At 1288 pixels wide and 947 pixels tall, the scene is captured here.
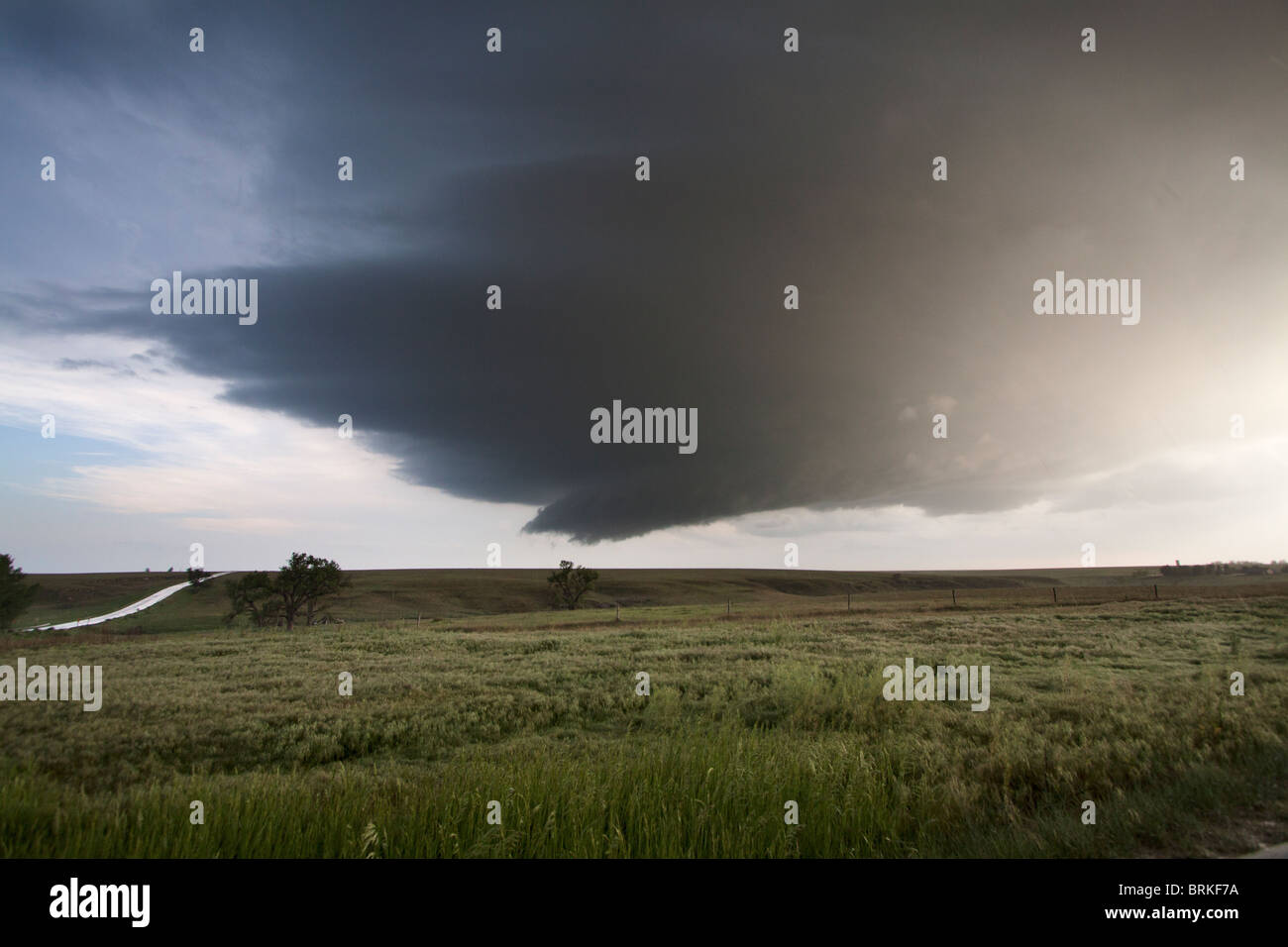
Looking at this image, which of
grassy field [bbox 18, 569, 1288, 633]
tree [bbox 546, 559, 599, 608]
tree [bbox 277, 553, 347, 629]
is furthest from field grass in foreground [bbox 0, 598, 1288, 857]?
tree [bbox 546, 559, 599, 608]

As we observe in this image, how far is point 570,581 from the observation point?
94.0 m

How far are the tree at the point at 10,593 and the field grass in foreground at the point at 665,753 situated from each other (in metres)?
56.5

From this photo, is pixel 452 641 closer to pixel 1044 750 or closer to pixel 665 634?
pixel 665 634

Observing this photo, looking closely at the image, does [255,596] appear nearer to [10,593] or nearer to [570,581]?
[10,593]

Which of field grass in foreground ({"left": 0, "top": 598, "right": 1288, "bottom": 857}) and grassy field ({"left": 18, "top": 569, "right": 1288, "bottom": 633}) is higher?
field grass in foreground ({"left": 0, "top": 598, "right": 1288, "bottom": 857})

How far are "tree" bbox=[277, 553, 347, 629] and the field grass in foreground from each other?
41349 mm

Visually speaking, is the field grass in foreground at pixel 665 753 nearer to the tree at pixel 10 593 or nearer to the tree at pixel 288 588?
the tree at pixel 288 588

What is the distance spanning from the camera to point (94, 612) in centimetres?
10025

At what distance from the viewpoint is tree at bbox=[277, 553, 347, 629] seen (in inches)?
2810

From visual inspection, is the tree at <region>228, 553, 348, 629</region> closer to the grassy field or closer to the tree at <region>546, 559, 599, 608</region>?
the grassy field

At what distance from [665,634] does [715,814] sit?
102 ft

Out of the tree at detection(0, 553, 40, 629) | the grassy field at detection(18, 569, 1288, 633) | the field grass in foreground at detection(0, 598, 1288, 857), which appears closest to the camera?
the field grass in foreground at detection(0, 598, 1288, 857)
